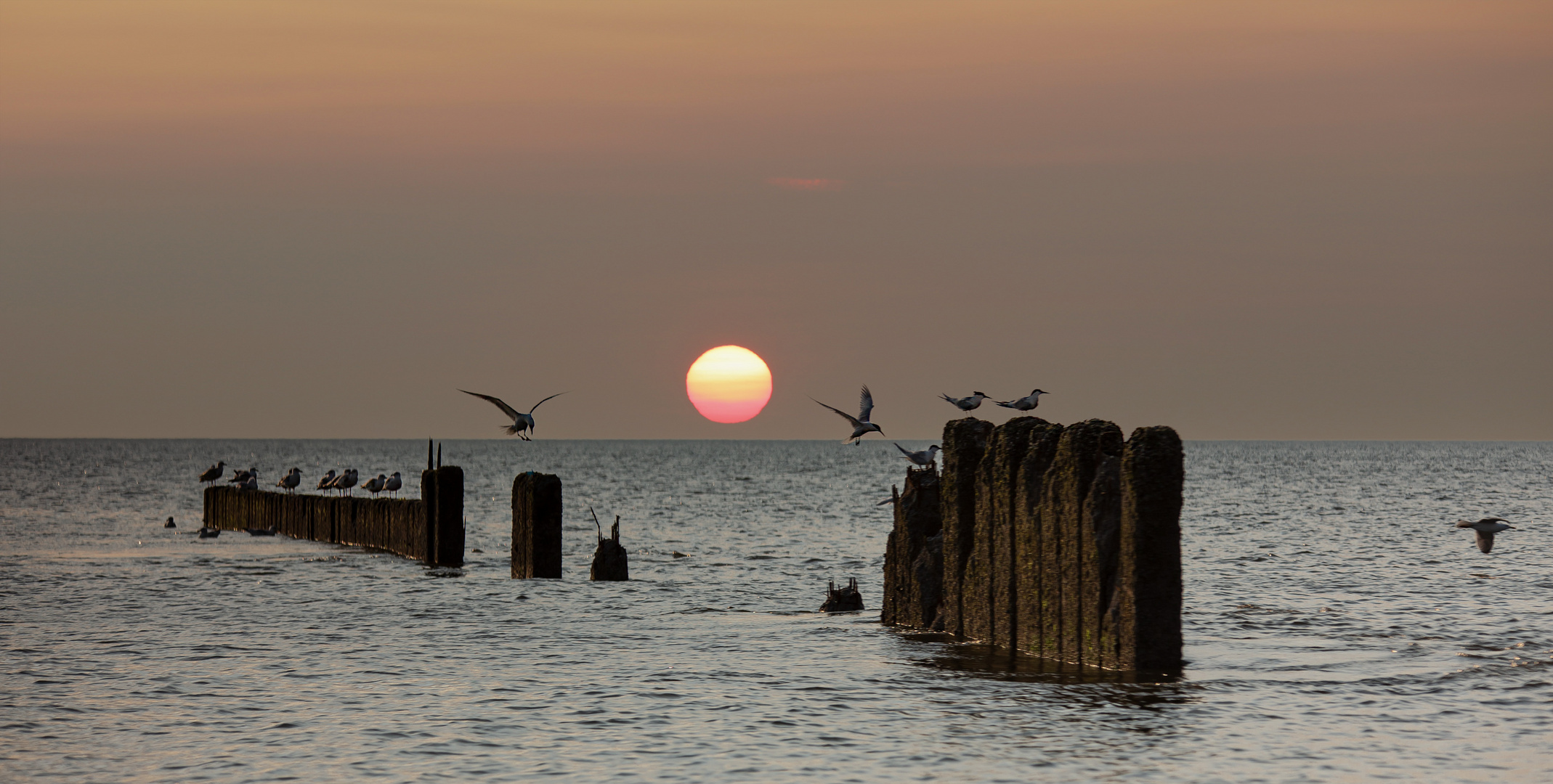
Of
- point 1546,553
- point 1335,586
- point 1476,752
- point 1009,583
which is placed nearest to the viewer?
point 1476,752

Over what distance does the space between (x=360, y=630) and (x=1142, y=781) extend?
11.9 meters

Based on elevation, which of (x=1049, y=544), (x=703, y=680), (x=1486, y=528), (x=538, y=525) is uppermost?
(x=1486, y=528)

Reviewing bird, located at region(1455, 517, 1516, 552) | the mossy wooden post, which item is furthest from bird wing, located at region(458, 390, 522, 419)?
bird, located at region(1455, 517, 1516, 552)

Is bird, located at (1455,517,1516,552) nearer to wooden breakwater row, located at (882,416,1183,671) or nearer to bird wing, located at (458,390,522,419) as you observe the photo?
wooden breakwater row, located at (882,416,1183,671)

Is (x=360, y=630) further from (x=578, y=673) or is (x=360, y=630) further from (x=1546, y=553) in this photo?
(x=1546, y=553)

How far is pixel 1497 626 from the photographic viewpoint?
20531mm

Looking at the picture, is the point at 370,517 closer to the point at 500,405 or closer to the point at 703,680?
the point at 500,405

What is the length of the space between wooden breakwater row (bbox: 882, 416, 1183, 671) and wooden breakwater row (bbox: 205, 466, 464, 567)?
35.7ft

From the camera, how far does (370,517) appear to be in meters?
34.2

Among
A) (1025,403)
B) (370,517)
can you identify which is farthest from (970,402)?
(370,517)

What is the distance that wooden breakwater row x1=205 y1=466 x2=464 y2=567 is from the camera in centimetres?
2969

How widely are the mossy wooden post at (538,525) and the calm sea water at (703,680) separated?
46 cm

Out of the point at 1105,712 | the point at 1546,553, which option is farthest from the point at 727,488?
the point at 1105,712

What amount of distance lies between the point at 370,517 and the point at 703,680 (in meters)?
20.2
